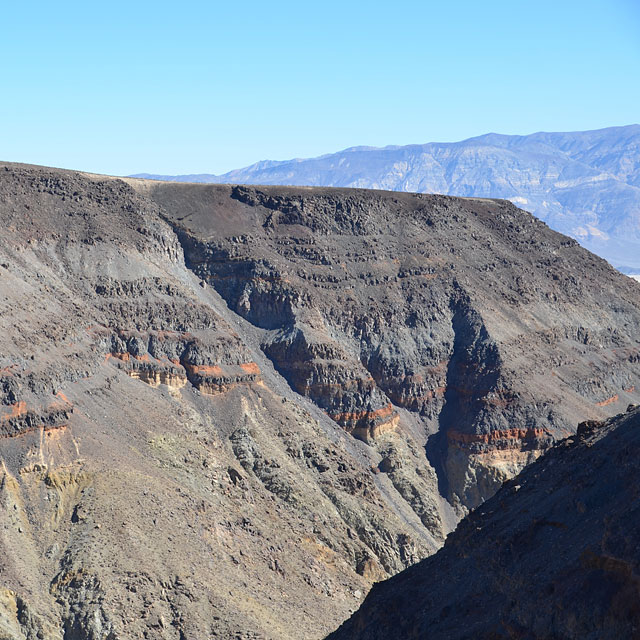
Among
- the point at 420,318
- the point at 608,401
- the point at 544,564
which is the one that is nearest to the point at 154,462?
the point at 544,564

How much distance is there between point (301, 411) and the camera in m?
94.9

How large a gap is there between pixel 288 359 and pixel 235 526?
3129cm

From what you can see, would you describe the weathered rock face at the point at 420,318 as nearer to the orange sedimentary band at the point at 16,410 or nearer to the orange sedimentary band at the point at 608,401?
the orange sedimentary band at the point at 608,401

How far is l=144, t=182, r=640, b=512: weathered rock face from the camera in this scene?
10156cm

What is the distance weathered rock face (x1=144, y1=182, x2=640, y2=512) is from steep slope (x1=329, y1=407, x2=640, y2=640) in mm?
52863

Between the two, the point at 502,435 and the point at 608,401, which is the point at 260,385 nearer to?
the point at 502,435

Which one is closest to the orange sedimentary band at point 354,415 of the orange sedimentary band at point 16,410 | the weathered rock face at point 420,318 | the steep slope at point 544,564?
the weathered rock face at point 420,318

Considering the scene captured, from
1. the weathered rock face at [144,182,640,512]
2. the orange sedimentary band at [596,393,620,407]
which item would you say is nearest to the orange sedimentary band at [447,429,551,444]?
the weathered rock face at [144,182,640,512]

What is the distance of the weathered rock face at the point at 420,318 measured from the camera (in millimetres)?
101562

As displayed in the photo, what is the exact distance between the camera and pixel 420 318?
111125 mm

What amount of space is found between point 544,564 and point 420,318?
73.0 meters

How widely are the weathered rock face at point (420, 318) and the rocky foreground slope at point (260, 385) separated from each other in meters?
0.25

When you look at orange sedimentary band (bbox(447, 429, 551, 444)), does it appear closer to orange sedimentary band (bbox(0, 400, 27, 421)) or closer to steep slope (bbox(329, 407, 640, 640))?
orange sedimentary band (bbox(0, 400, 27, 421))

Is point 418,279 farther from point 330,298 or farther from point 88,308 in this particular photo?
point 88,308
